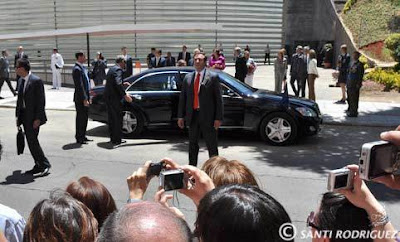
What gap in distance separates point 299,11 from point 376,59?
10131 millimetres

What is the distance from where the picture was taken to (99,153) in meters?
8.92

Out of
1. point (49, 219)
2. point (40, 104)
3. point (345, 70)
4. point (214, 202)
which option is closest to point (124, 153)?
point (40, 104)

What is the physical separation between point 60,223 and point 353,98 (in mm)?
11348

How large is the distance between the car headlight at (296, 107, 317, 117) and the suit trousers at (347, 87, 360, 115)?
11.1ft

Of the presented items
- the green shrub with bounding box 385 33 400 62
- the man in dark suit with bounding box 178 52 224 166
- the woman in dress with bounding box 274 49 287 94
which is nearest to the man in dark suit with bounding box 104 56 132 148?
the man in dark suit with bounding box 178 52 224 166

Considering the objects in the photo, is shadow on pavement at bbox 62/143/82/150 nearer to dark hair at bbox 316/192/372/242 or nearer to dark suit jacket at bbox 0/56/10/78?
dark hair at bbox 316/192/372/242

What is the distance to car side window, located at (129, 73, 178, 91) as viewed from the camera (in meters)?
10.2

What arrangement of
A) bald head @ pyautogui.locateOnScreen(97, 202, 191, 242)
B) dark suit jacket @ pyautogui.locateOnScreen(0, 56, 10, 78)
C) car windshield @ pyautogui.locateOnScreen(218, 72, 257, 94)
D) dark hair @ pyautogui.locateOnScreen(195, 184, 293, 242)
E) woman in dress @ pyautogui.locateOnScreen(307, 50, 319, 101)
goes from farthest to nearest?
1. dark suit jacket @ pyautogui.locateOnScreen(0, 56, 10, 78)
2. woman in dress @ pyautogui.locateOnScreen(307, 50, 319, 101)
3. car windshield @ pyautogui.locateOnScreen(218, 72, 257, 94)
4. dark hair @ pyautogui.locateOnScreen(195, 184, 293, 242)
5. bald head @ pyautogui.locateOnScreen(97, 202, 191, 242)

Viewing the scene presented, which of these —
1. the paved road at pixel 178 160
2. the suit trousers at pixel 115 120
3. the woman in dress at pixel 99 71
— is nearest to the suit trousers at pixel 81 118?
the paved road at pixel 178 160

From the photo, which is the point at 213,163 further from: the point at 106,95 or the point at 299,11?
the point at 299,11

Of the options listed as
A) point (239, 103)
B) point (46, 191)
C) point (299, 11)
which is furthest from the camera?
point (299, 11)

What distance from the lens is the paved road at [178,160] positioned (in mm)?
6367

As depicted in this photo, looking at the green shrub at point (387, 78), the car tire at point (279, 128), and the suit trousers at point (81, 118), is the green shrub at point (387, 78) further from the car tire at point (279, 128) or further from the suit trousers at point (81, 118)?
the suit trousers at point (81, 118)

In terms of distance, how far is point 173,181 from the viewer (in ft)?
7.61
